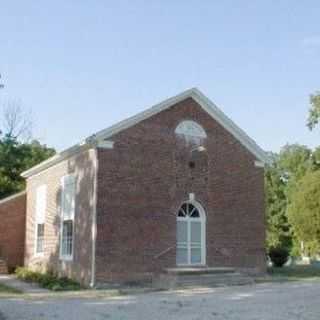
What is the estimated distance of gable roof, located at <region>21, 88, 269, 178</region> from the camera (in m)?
23.7

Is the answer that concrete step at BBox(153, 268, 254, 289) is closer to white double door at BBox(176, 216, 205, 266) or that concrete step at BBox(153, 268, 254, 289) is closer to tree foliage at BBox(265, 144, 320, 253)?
white double door at BBox(176, 216, 205, 266)

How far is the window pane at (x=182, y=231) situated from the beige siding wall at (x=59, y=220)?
3.90m

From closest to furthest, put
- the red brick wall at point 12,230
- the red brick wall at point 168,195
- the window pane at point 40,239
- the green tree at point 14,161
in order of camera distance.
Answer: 1. the red brick wall at point 168,195
2. the window pane at point 40,239
3. the red brick wall at point 12,230
4. the green tree at point 14,161

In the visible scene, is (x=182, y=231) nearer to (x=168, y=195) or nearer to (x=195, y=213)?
(x=195, y=213)

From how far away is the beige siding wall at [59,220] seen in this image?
23.6 meters

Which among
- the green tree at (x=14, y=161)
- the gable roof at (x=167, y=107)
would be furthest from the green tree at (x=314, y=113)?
the green tree at (x=14, y=161)

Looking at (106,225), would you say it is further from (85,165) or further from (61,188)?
(61,188)

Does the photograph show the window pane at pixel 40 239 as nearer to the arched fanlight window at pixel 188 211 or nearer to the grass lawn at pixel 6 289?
the grass lawn at pixel 6 289

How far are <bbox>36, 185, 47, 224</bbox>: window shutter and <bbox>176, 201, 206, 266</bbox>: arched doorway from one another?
309 inches

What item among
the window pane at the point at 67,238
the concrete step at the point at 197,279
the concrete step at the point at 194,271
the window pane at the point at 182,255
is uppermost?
the window pane at the point at 67,238

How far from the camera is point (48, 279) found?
2450cm

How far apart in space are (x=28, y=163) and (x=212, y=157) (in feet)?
72.8

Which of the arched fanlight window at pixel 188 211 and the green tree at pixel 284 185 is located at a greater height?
the green tree at pixel 284 185

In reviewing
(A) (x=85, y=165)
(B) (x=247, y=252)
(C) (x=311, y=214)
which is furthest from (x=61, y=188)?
(C) (x=311, y=214)
